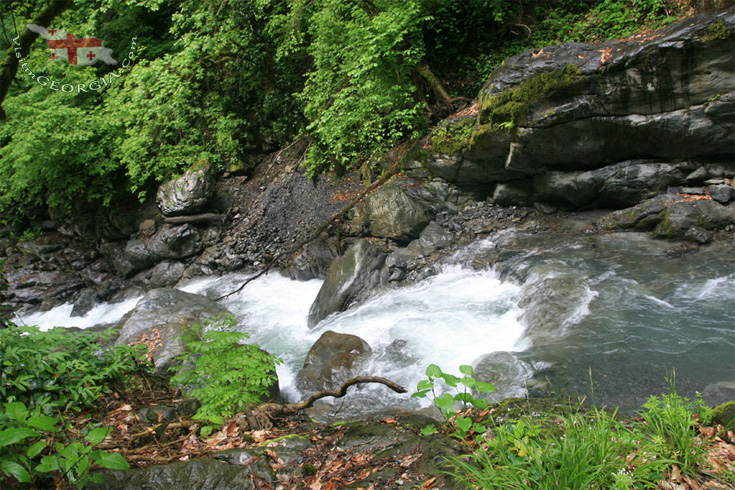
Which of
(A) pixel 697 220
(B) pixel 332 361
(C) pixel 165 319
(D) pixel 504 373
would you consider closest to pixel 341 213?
(C) pixel 165 319

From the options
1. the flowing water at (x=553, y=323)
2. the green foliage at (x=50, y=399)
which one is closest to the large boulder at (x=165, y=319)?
the flowing water at (x=553, y=323)

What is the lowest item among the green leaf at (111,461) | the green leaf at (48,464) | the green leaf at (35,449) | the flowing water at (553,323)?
the flowing water at (553,323)

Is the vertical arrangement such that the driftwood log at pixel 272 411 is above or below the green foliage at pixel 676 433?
below

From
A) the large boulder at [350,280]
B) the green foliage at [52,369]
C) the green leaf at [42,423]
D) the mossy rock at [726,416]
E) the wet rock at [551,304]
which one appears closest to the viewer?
the green leaf at [42,423]

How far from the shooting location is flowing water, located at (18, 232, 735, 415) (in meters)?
4.48

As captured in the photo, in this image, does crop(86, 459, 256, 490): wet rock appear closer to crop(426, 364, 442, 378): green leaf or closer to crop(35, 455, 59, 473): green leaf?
crop(35, 455, 59, 473): green leaf

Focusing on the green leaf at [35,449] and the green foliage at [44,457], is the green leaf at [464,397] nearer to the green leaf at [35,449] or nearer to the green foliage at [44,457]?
the green foliage at [44,457]

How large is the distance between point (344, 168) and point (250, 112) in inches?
200

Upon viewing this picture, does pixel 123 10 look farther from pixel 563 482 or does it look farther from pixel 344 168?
pixel 563 482

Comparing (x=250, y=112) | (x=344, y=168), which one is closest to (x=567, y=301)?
(x=344, y=168)

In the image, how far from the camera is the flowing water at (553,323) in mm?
4484

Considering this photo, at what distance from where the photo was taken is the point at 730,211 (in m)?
6.83

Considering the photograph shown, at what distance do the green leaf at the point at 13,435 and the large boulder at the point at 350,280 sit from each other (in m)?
6.23

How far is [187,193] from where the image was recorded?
12898 mm
